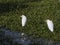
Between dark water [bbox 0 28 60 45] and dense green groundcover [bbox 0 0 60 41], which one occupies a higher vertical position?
dense green groundcover [bbox 0 0 60 41]

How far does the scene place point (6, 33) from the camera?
17547 millimetres

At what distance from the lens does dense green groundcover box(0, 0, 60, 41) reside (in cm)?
1719

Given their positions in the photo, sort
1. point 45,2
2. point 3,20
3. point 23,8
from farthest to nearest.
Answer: point 45,2
point 23,8
point 3,20

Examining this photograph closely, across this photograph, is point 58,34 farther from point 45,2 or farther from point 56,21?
point 45,2

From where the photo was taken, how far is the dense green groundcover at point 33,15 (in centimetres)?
1719

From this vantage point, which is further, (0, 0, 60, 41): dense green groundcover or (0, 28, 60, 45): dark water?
(0, 0, 60, 41): dense green groundcover

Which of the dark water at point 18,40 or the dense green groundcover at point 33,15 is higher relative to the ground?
the dense green groundcover at point 33,15

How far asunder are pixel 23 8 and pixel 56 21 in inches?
202

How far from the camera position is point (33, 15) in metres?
20.7

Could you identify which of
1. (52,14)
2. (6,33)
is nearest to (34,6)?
(52,14)

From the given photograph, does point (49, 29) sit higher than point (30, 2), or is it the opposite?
point (30, 2)

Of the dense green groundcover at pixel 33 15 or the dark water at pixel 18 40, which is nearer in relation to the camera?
the dark water at pixel 18 40

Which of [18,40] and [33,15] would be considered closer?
[18,40]

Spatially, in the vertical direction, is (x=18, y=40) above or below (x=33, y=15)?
below
